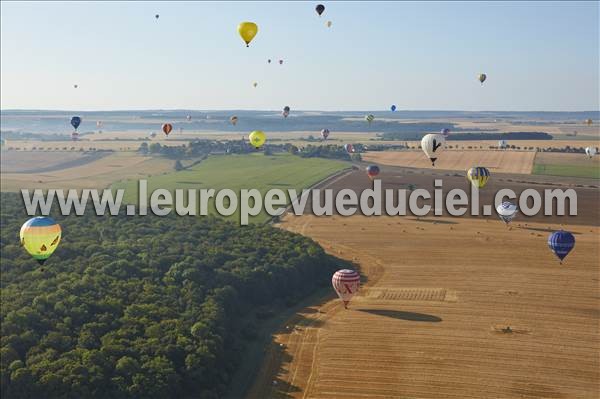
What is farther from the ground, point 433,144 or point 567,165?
point 433,144

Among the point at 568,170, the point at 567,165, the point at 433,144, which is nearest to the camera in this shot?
the point at 433,144

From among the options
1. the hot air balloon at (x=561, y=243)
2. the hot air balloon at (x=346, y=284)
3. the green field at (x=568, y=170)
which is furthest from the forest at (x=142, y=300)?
the green field at (x=568, y=170)

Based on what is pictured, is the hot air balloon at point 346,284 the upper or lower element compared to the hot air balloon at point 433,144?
lower

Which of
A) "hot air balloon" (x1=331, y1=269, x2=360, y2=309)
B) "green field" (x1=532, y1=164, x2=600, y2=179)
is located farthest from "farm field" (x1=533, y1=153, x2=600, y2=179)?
"hot air balloon" (x1=331, y1=269, x2=360, y2=309)

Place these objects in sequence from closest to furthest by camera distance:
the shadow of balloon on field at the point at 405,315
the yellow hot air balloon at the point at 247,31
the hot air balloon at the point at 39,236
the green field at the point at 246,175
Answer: the hot air balloon at the point at 39,236 → the shadow of balloon on field at the point at 405,315 → the yellow hot air balloon at the point at 247,31 → the green field at the point at 246,175

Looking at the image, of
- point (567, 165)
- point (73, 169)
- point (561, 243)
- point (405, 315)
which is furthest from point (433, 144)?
point (73, 169)

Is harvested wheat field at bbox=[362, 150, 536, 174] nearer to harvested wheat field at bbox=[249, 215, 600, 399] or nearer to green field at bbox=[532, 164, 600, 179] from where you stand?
green field at bbox=[532, 164, 600, 179]

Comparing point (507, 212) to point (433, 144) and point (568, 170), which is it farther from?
point (568, 170)

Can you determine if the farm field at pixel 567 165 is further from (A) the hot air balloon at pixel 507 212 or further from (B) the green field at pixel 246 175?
(A) the hot air balloon at pixel 507 212
